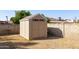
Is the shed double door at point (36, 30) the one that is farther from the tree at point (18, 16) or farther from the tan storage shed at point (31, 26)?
the tree at point (18, 16)

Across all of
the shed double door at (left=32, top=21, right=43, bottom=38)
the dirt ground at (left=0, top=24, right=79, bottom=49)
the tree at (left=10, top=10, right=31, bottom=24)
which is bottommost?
the dirt ground at (left=0, top=24, right=79, bottom=49)

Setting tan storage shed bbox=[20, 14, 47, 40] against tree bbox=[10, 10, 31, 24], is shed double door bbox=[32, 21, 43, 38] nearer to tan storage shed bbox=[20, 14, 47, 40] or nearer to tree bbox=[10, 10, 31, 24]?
tan storage shed bbox=[20, 14, 47, 40]

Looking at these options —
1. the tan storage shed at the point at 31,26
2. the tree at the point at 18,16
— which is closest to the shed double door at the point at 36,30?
the tan storage shed at the point at 31,26

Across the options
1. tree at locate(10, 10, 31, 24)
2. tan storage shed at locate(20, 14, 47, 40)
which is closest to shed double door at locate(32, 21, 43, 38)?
tan storage shed at locate(20, 14, 47, 40)

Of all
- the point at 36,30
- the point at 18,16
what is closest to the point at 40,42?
the point at 36,30

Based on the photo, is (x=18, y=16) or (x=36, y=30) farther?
(x=36, y=30)

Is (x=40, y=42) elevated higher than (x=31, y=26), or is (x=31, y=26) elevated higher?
(x=31, y=26)

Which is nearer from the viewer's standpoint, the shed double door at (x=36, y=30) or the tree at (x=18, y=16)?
the tree at (x=18, y=16)

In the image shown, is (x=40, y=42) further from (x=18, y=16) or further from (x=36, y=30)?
(x=18, y=16)
